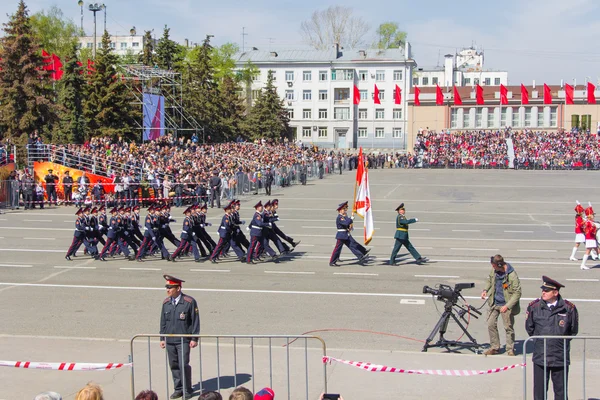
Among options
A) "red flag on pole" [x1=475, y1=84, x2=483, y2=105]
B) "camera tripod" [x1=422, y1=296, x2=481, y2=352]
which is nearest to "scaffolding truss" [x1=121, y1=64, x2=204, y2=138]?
"red flag on pole" [x1=475, y1=84, x2=483, y2=105]

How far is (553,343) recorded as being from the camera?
7535mm

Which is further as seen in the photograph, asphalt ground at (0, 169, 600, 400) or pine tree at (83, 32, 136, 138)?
pine tree at (83, 32, 136, 138)

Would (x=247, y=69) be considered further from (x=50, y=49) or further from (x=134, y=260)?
(x=134, y=260)

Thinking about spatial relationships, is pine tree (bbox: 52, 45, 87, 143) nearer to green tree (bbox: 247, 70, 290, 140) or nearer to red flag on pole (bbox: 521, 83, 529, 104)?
green tree (bbox: 247, 70, 290, 140)

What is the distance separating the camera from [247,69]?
3602 inches

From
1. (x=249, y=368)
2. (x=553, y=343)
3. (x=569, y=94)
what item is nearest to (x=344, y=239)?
(x=249, y=368)

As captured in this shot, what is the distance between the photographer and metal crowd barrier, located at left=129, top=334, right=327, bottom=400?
8.38 m

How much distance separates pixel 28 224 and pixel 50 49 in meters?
55.3

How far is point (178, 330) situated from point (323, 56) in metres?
88.7

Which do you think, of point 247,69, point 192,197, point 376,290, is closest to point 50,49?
point 247,69

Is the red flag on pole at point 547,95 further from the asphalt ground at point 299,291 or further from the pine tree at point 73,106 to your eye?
the asphalt ground at point 299,291

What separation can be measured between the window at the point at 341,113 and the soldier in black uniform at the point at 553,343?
A: 85.8 meters

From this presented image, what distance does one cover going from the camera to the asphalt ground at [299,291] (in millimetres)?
10172

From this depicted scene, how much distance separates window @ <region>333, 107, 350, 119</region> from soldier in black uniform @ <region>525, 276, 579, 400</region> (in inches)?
3377
